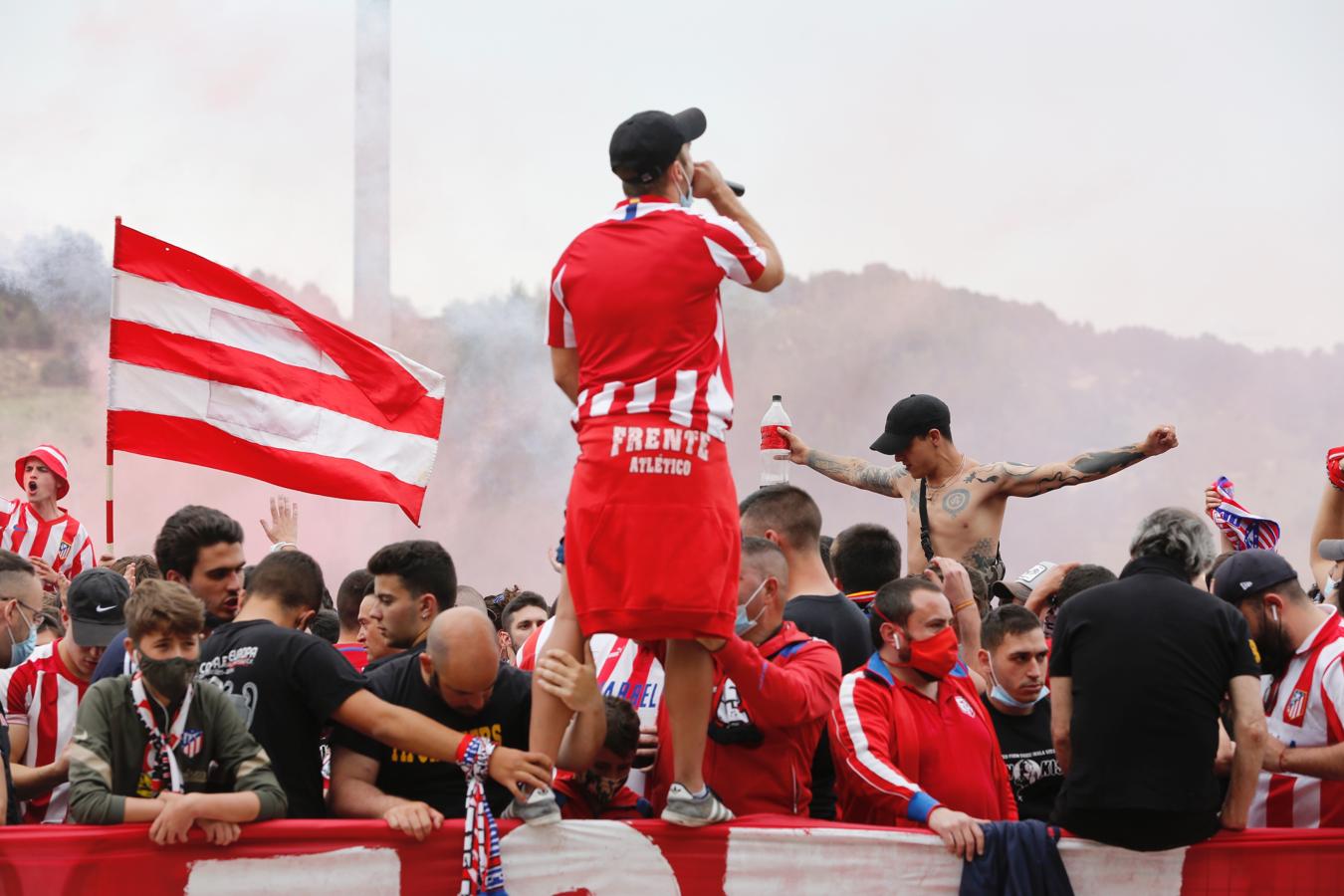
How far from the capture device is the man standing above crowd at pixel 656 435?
363cm

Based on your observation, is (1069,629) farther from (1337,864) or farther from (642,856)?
(642,856)

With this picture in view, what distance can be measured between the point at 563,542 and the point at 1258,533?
14.9ft

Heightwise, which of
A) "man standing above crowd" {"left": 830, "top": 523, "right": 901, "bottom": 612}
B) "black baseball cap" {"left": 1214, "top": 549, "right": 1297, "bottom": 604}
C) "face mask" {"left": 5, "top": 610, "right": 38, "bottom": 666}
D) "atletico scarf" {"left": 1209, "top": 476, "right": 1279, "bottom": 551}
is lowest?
"face mask" {"left": 5, "top": 610, "right": 38, "bottom": 666}

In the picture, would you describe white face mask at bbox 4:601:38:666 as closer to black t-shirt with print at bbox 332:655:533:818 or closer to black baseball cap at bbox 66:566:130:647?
black baseball cap at bbox 66:566:130:647

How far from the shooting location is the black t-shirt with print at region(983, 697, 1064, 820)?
4.72 metres

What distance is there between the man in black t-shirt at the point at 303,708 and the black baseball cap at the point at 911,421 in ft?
10.0

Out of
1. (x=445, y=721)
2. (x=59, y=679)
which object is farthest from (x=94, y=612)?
(x=445, y=721)

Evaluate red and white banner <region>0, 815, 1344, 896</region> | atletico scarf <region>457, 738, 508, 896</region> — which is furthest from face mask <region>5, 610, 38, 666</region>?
atletico scarf <region>457, 738, 508, 896</region>

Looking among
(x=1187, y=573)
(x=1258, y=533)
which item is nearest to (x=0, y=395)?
(x=1258, y=533)

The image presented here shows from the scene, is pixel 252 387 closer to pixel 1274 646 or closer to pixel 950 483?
pixel 950 483

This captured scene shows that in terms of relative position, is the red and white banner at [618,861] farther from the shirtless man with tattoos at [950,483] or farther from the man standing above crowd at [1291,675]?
the shirtless man with tattoos at [950,483]

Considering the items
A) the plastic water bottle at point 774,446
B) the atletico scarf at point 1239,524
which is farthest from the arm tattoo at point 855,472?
the atletico scarf at point 1239,524

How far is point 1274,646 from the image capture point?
4551 millimetres

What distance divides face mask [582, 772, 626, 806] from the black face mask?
2.12m
